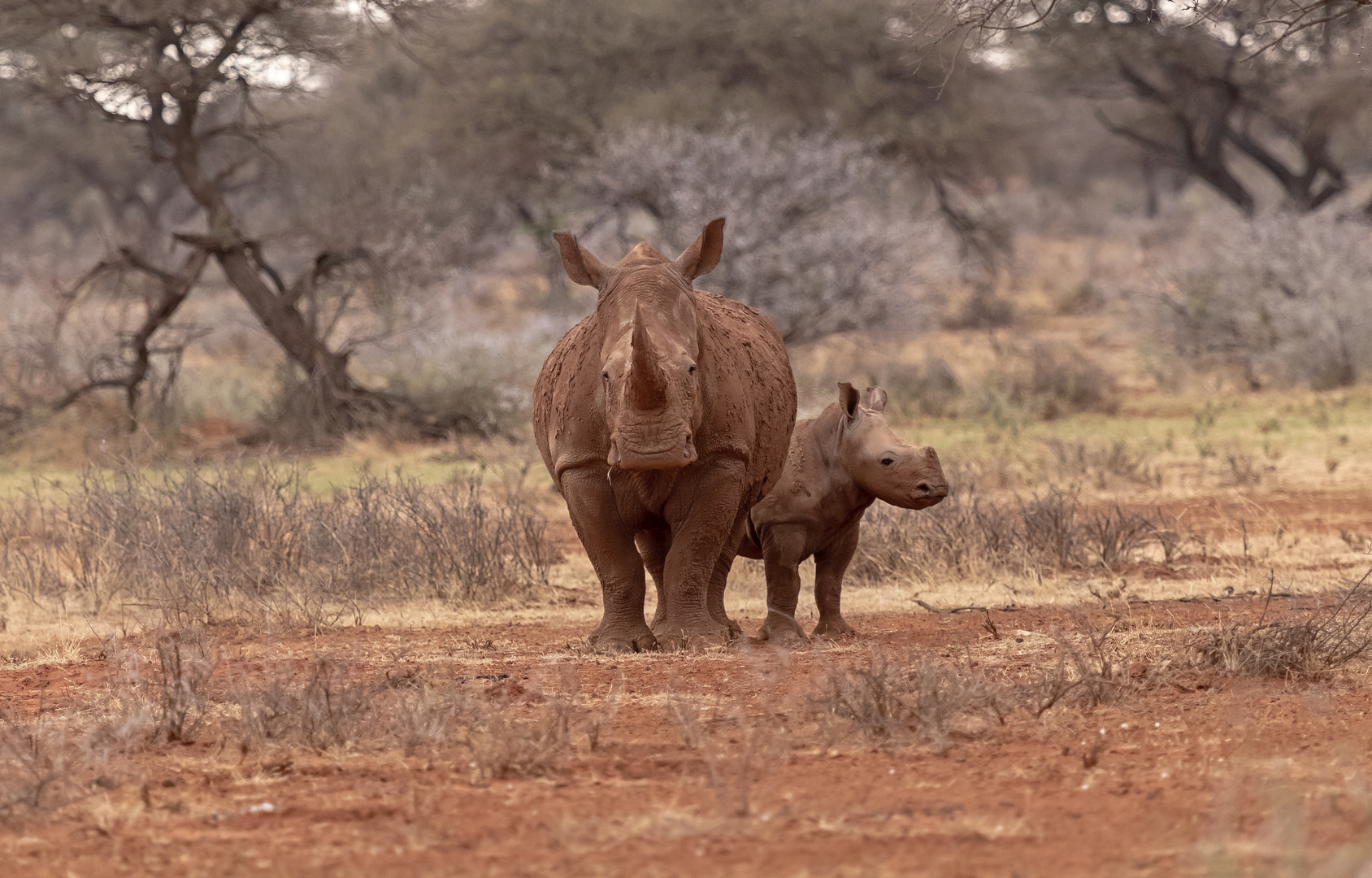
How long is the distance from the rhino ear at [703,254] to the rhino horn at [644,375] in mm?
952

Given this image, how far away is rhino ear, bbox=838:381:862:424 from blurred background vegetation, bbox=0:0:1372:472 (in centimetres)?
635

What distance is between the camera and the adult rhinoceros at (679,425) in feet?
21.0

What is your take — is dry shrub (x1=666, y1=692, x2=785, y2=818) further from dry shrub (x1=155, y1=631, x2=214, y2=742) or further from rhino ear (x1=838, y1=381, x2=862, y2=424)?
rhino ear (x1=838, y1=381, x2=862, y2=424)

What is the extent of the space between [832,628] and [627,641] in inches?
42.3

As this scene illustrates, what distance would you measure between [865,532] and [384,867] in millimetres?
6358

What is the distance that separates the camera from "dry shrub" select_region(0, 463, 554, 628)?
8492mm

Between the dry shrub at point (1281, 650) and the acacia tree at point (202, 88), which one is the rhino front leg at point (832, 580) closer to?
the dry shrub at point (1281, 650)

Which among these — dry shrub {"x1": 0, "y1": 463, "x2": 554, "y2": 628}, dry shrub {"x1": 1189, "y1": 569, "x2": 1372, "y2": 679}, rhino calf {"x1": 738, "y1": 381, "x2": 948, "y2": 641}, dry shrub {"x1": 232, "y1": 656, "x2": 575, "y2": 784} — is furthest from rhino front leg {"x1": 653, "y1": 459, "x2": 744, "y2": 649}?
dry shrub {"x1": 0, "y1": 463, "x2": 554, "y2": 628}

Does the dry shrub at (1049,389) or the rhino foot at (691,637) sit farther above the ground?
the dry shrub at (1049,389)

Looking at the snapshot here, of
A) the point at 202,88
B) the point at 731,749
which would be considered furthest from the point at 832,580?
the point at 202,88

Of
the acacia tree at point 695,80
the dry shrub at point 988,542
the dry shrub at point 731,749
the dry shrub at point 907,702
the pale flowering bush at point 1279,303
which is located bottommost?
the dry shrub at point 731,749

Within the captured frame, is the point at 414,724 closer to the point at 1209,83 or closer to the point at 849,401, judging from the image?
the point at 849,401

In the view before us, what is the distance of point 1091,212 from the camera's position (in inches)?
1834

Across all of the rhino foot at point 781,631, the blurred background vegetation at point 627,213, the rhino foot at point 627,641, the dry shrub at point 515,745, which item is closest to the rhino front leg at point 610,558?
the rhino foot at point 627,641
